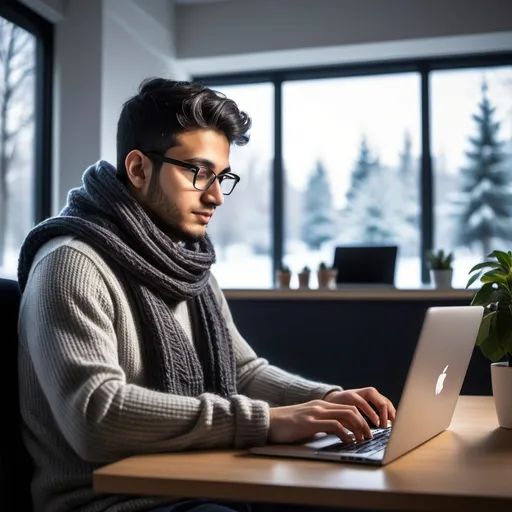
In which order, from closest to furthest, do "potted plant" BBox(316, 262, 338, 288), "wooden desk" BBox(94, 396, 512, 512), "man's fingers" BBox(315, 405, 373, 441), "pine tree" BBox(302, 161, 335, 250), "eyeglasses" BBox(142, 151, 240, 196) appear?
"wooden desk" BBox(94, 396, 512, 512) → "man's fingers" BBox(315, 405, 373, 441) → "eyeglasses" BBox(142, 151, 240, 196) → "potted plant" BBox(316, 262, 338, 288) → "pine tree" BBox(302, 161, 335, 250)

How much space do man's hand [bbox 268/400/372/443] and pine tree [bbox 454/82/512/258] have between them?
13.1 ft

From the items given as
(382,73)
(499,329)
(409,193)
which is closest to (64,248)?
(499,329)

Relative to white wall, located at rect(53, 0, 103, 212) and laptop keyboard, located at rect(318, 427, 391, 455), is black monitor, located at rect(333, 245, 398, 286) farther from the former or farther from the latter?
laptop keyboard, located at rect(318, 427, 391, 455)

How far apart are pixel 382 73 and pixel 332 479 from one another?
14.8ft

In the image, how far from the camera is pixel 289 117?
5160mm

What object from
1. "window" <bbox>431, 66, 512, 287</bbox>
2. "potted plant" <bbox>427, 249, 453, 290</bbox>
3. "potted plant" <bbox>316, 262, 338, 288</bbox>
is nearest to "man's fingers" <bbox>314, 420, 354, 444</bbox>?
"potted plant" <bbox>316, 262, 338, 288</bbox>

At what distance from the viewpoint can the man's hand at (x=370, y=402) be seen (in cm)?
123

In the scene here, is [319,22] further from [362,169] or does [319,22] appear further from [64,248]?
[64,248]

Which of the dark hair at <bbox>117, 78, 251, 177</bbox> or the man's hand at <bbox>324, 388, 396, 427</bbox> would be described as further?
the dark hair at <bbox>117, 78, 251, 177</bbox>

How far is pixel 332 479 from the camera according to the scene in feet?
2.82

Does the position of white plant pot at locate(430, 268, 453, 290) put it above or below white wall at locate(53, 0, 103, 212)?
below

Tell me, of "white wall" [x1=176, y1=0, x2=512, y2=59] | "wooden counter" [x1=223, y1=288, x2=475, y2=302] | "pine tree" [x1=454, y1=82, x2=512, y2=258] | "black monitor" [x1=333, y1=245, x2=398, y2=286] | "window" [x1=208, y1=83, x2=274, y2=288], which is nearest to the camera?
"wooden counter" [x1=223, y1=288, x2=475, y2=302]

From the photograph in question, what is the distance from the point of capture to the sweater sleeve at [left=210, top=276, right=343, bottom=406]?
1.46 meters

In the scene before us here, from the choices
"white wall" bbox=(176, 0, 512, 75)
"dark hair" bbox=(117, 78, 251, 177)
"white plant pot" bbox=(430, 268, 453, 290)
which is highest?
"white wall" bbox=(176, 0, 512, 75)
